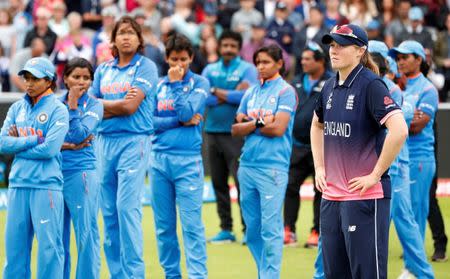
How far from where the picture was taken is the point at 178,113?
940 cm

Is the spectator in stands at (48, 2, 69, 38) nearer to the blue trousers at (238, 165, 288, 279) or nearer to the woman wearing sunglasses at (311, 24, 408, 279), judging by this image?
the blue trousers at (238, 165, 288, 279)

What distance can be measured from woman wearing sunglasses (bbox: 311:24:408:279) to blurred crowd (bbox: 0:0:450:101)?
9149 mm

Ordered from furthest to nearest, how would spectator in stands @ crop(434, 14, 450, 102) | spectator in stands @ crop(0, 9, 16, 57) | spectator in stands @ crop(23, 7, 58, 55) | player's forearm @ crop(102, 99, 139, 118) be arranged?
1. spectator in stands @ crop(0, 9, 16, 57)
2. spectator in stands @ crop(434, 14, 450, 102)
3. spectator in stands @ crop(23, 7, 58, 55)
4. player's forearm @ crop(102, 99, 139, 118)

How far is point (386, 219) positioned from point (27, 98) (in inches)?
123

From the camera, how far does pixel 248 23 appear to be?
738 inches

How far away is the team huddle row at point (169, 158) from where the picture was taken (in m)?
6.81

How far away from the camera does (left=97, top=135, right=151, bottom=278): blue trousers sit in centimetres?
896

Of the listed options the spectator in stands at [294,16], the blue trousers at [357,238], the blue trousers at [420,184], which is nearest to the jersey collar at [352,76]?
the blue trousers at [357,238]

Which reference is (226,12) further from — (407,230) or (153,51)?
(407,230)

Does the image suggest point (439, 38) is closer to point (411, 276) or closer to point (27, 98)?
point (411, 276)

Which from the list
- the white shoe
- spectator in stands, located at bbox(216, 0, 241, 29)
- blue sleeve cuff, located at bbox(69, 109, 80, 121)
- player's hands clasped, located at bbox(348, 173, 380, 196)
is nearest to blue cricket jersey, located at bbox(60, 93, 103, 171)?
blue sleeve cuff, located at bbox(69, 109, 80, 121)

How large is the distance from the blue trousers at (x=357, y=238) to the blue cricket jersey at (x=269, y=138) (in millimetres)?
2347

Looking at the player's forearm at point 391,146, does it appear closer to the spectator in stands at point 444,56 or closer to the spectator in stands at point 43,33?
the spectator in stands at point 444,56

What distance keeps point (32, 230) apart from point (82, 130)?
1.01 meters
